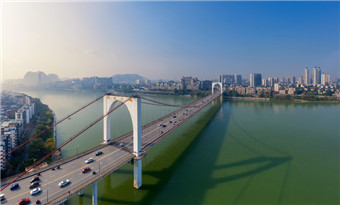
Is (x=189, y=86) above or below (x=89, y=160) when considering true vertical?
above

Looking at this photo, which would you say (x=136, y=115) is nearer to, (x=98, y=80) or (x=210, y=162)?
(x=210, y=162)

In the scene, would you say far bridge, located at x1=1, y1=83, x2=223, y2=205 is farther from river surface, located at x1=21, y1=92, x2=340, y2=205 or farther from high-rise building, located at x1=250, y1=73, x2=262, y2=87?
high-rise building, located at x1=250, y1=73, x2=262, y2=87

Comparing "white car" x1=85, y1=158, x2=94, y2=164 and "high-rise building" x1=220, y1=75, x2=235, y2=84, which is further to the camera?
"high-rise building" x1=220, y1=75, x2=235, y2=84

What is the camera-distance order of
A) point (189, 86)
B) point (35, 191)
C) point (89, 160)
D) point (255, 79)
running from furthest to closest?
point (255, 79)
point (189, 86)
point (89, 160)
point (35, 191)

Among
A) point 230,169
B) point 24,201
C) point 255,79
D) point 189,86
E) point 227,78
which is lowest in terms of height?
point 230,169

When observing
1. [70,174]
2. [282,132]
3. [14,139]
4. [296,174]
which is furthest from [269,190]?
[14,139]

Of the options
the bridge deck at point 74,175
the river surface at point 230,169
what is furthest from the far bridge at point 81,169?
the river surface at point 230,169

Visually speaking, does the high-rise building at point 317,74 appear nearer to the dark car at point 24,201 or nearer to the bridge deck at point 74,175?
the bridge deck at point 74,175

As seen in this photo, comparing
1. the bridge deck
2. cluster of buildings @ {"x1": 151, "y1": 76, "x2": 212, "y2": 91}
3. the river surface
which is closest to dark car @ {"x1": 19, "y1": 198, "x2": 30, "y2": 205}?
the bridge deck

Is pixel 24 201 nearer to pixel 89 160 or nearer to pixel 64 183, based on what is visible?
pixel 64 183

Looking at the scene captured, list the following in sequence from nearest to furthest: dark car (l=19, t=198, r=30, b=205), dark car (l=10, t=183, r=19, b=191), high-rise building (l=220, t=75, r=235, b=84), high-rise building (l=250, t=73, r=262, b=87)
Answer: dark car (l=19, t=198, r=30, b=205)
dark car (l=10, t=183, r=19, b=191)
high-rise building (l=250, t=73, r=262, b=87)
high-rise building (l=220, t=75, r=235, b=84)

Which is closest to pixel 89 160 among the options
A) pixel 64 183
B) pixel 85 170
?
pixel 85 170
